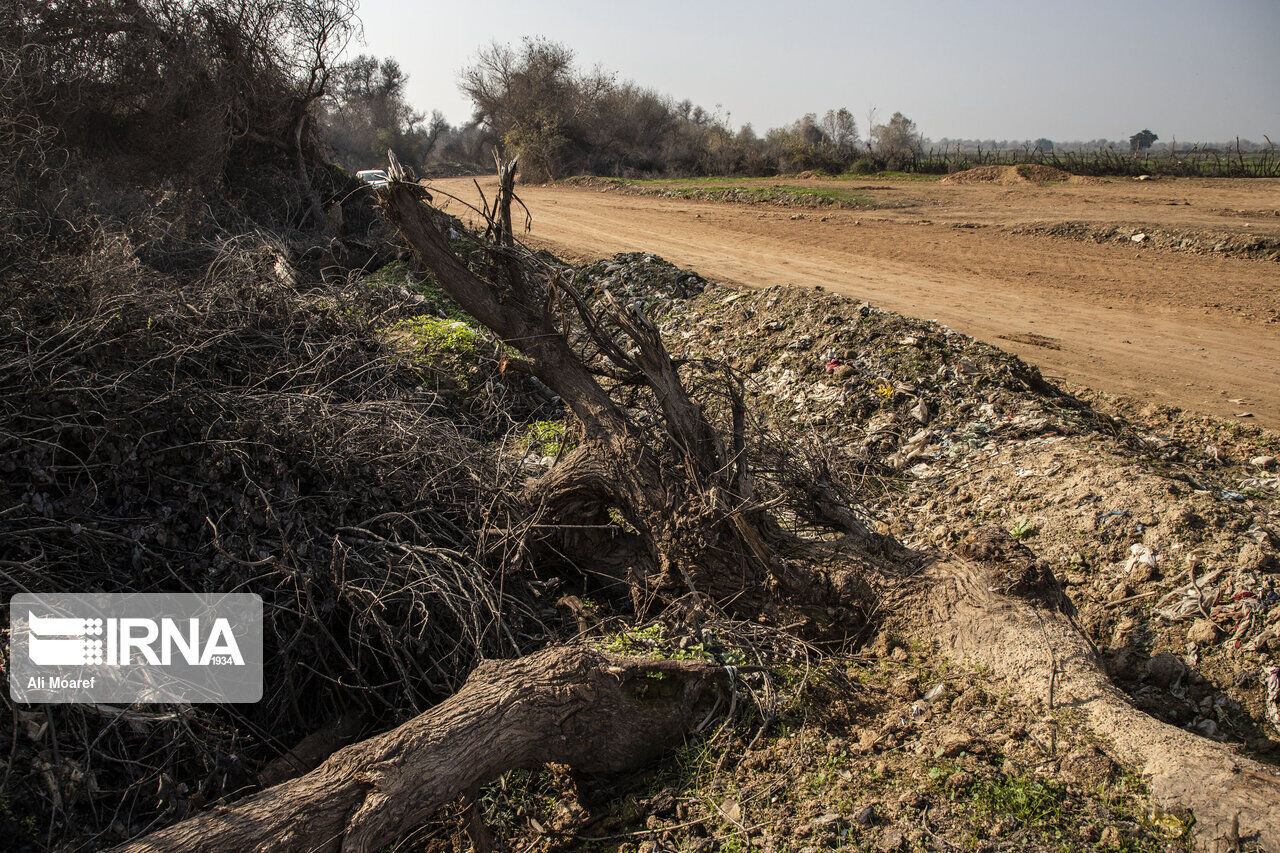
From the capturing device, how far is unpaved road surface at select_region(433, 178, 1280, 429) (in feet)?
24.9

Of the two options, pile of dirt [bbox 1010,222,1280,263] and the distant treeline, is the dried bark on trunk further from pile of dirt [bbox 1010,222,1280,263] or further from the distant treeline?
the distant treeline

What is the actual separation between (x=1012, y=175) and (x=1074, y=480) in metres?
17.6

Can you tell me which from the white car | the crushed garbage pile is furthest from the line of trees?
the crushed garbage pile

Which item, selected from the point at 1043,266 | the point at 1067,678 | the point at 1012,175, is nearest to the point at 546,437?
the point at 1067,678

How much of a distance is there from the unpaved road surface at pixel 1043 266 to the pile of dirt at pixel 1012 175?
39.9 inches

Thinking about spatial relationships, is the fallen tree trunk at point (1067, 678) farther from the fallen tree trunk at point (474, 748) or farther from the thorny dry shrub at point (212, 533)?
the thorny dry shrub at point (212, 533)

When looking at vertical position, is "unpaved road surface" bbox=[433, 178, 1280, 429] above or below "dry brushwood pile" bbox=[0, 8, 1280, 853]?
above

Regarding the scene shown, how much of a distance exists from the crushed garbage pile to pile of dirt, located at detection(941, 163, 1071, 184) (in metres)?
14.2

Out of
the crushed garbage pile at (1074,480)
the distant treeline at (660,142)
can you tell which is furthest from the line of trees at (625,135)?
the crushed garbage pile at (1074,480)

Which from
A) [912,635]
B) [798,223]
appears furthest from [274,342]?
[798,223]

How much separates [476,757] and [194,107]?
34.9ft

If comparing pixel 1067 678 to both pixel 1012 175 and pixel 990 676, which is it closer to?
pixel 990 676

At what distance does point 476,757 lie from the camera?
2727mm

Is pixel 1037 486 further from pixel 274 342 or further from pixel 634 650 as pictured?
pixel 274 342
